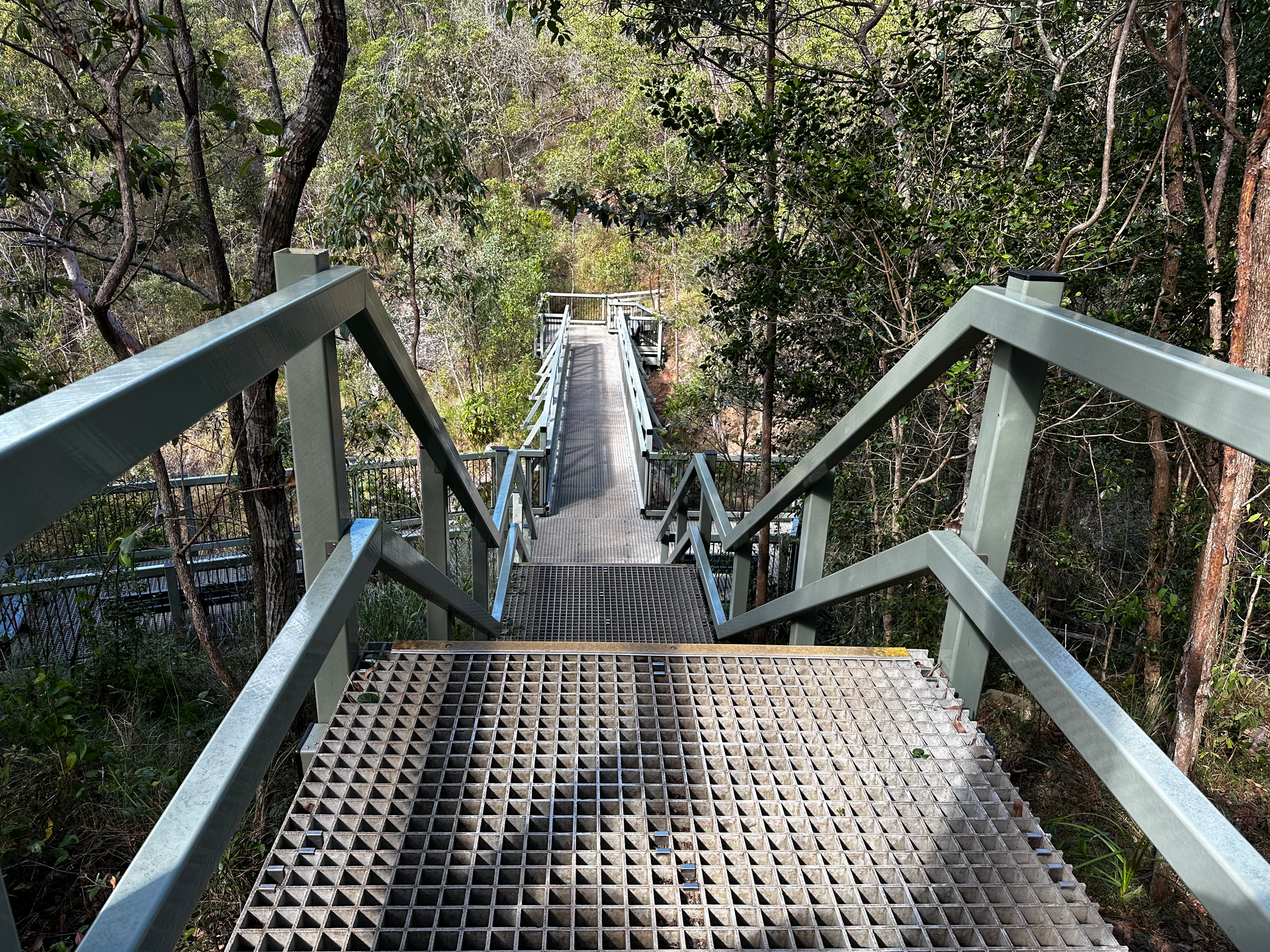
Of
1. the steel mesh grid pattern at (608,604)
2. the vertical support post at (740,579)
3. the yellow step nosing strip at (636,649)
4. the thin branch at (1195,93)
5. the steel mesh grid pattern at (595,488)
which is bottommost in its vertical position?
the steel mesh grid pattern at (595,488)

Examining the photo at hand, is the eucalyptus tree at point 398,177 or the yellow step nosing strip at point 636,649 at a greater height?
the eucalyptus tree at point 398,177

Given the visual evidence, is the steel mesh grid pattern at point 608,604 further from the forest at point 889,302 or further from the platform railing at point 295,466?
the platform railing at point 295,466

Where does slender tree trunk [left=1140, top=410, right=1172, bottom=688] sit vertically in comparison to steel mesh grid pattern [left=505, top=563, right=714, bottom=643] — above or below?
above

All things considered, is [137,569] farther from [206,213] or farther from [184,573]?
[206,213]

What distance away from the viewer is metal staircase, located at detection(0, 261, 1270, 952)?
2.79ft

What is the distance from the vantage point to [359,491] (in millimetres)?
8664

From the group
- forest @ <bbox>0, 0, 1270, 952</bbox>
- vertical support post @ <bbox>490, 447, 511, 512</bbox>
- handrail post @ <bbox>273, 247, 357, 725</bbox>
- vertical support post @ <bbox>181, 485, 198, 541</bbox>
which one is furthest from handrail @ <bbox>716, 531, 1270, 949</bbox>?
vertical support post @ <bbox>181, 485, 198, 541</bbox>

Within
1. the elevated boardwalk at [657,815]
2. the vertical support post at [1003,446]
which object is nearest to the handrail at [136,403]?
the elevated boardwalk at [657,815]

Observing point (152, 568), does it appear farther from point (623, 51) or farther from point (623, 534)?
point (623, 51)

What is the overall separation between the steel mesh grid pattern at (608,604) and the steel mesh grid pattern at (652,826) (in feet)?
8.95

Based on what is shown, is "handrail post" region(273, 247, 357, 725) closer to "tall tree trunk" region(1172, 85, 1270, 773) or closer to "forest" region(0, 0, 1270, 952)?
"forest" region(0, 0, 1270, 952)

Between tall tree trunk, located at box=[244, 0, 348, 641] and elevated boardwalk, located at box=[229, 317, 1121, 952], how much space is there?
169cm

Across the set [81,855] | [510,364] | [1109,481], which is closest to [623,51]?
[510,364]

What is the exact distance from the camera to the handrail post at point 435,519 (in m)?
2.47
